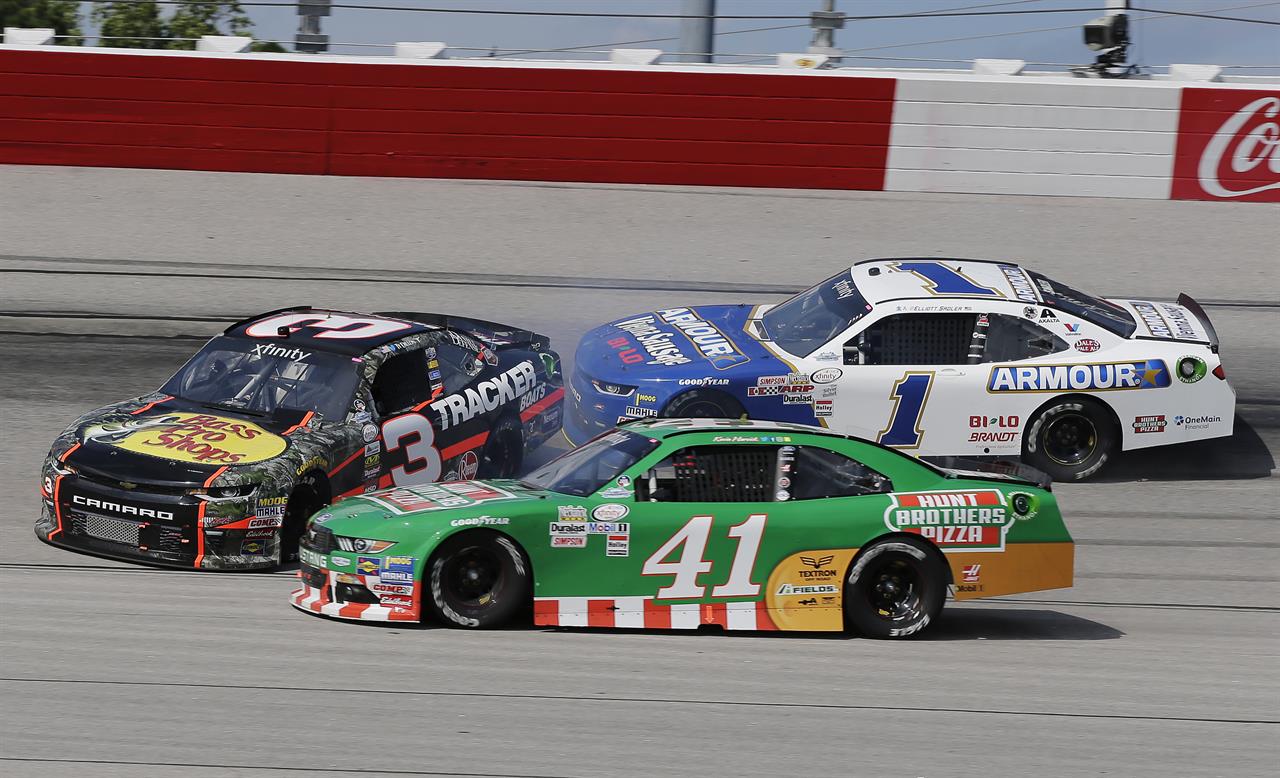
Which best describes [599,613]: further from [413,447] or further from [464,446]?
[464,446]

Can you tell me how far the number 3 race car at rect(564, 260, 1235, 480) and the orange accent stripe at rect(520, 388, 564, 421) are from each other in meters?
0.12

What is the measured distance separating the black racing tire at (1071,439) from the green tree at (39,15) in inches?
1326

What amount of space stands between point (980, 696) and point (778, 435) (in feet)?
5.96

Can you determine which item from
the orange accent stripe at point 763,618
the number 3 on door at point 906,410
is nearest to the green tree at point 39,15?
the number 3 on door at point 906,410

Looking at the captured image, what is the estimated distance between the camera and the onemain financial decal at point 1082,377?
1096 cm

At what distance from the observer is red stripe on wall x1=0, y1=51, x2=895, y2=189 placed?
18422 mm

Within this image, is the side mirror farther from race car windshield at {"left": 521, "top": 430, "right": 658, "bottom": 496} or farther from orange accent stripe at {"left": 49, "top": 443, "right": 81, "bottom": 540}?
orange accent stripe at {"left": 49, "top": 443, "right": 81, "bottom": 540}

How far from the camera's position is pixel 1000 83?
60.4ft

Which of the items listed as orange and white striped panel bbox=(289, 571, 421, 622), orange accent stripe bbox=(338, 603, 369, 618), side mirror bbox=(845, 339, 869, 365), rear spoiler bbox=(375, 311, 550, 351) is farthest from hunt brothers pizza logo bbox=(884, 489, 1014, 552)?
rear spoiler bbox=(375, 311, 550, 351)

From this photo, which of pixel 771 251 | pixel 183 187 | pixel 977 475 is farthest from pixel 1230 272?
pixel 183 187

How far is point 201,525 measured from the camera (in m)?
8.48

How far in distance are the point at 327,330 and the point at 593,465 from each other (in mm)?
2927

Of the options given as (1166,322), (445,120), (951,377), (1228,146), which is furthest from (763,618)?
(1228,146)

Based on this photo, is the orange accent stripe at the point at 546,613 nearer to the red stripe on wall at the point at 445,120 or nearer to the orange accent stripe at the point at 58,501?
the orange accent stripe at the point at 58,501
